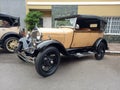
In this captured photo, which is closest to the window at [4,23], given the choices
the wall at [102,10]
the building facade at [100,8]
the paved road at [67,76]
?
the paved road at [67,76]

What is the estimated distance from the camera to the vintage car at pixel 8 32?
302 inches

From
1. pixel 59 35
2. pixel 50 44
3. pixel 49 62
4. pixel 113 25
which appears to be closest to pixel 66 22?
pixel 59 35

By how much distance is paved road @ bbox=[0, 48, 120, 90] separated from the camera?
14.2ft

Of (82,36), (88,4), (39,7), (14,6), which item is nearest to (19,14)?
(14,6)

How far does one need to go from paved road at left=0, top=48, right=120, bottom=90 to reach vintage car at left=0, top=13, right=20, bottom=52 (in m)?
1.43

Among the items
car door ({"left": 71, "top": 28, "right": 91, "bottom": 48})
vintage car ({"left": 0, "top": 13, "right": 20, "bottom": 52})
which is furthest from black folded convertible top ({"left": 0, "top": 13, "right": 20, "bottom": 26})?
car door ({"left": 71, "top": 28, "right": 91, "bottom": 48})

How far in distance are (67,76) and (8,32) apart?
406 centimetres

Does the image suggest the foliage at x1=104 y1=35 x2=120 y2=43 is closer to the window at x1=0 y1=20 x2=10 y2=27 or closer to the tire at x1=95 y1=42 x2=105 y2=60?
the tire at x1=95 y1=42 x2=105 y2=60

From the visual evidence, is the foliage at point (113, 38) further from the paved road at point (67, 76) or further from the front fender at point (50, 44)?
the front fender at point (50, 44)

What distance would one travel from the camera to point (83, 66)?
5895 millimetres

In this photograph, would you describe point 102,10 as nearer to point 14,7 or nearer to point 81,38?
point 81,38

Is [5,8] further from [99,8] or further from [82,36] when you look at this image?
[82,36]

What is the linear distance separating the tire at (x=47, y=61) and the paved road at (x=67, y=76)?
0.57 ft

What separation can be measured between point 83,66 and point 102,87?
1.62m
